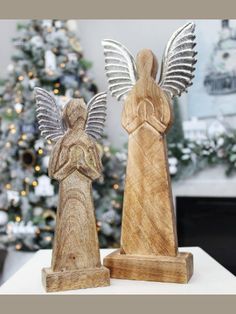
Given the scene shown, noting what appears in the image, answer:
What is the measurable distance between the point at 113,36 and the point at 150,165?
2.61 meters

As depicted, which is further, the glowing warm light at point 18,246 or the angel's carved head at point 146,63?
the glowing warm light at point 18,246

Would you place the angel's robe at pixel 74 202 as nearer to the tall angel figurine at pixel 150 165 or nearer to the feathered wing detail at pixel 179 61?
the tall angel figurine at pixel 150 165

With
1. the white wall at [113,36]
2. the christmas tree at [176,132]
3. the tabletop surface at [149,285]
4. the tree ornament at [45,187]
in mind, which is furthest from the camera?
the white wall at [113,36]

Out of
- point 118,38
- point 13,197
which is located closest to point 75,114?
point 13,197

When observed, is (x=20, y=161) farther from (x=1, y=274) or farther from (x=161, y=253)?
(x=161, y=253)

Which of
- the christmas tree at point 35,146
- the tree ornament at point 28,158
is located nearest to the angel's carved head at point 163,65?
the christmas tree at point 35,146

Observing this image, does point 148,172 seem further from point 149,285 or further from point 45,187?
point 45,187

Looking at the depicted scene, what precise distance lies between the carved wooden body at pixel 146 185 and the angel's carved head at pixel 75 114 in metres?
0.14

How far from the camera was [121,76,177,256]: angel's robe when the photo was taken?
1.25 m

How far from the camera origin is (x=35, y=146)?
3000 millimetres

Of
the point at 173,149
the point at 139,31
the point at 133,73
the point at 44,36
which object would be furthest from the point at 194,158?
the point at 133,73

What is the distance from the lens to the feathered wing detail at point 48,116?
1.21 meters

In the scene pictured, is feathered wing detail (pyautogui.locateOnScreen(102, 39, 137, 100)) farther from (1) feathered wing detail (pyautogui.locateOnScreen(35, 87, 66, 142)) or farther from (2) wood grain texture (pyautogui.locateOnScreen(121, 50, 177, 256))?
(1) feathered wing detail (pyautogui.locateOnScreen(35, 87, 66, 142))

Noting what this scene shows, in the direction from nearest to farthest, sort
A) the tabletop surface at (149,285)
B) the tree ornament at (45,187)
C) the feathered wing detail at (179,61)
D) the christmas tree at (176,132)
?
the tabletop surface at (149,285) < the feathered wing detail at (179,61) < the tree ornament at (45,187) < the christmas tree at (176,132)
